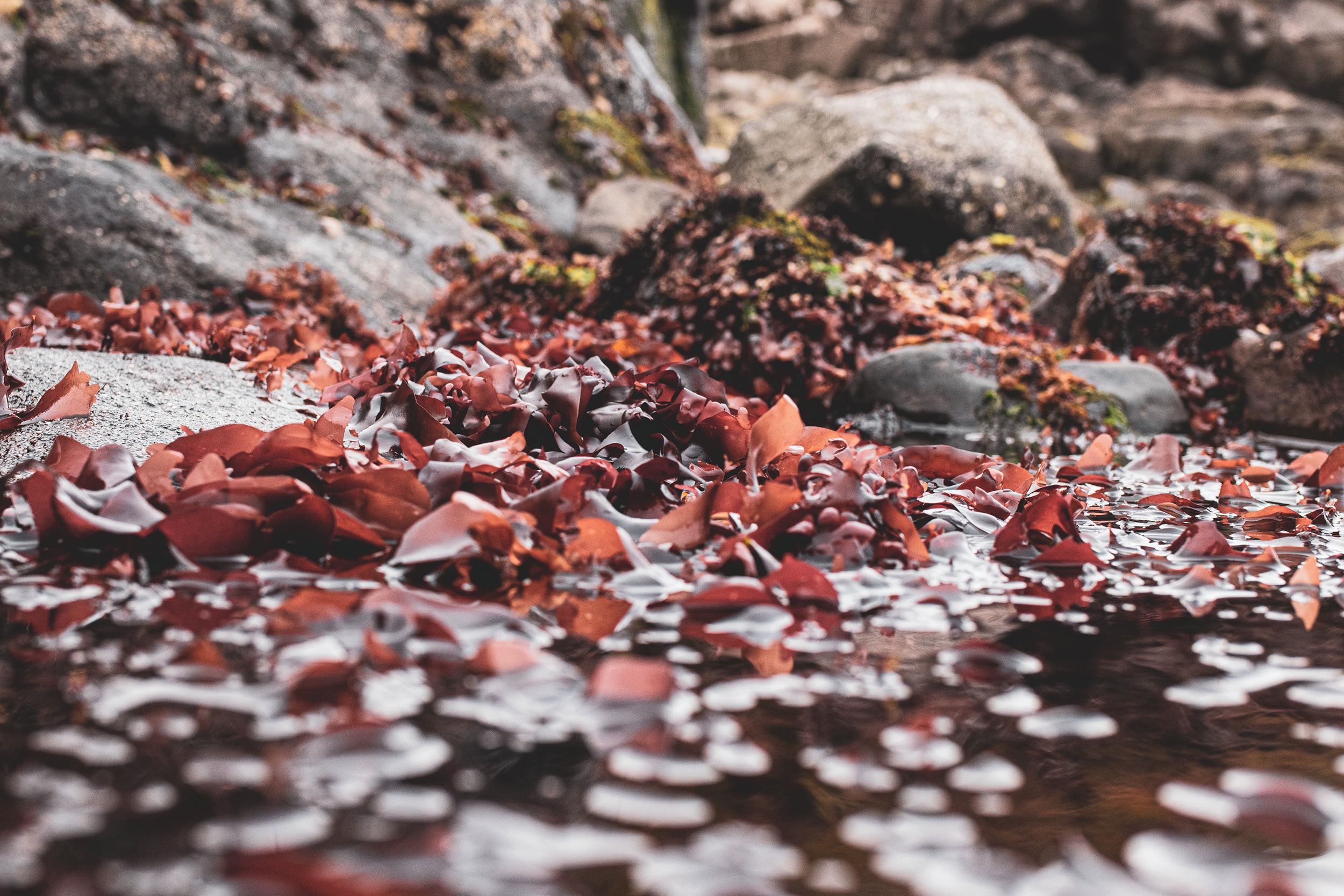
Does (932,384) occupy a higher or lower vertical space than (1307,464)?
higher

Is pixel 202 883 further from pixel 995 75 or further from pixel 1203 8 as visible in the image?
pixel 1203 8

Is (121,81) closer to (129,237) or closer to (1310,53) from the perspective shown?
(129,237)

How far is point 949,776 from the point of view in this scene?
995 mm

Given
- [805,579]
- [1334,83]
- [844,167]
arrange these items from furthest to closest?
1. [1334,83]
2. [844,167]
3. [805,579]

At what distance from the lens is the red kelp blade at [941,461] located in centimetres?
256

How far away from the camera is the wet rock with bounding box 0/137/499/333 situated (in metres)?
4.58

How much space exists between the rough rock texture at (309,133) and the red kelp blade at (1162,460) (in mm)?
4344


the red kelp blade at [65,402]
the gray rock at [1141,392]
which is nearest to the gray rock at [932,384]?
the gray rock at [1141,392]

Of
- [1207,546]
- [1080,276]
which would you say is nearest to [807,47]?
[1080,276]

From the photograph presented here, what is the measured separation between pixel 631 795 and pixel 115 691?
2.19ft

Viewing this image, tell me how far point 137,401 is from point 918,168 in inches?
277

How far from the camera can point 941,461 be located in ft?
8.45

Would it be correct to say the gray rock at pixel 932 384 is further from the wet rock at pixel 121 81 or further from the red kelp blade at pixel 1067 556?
the wet rock at pixel 121 81

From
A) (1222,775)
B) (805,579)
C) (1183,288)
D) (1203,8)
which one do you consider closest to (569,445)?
(805,579)
